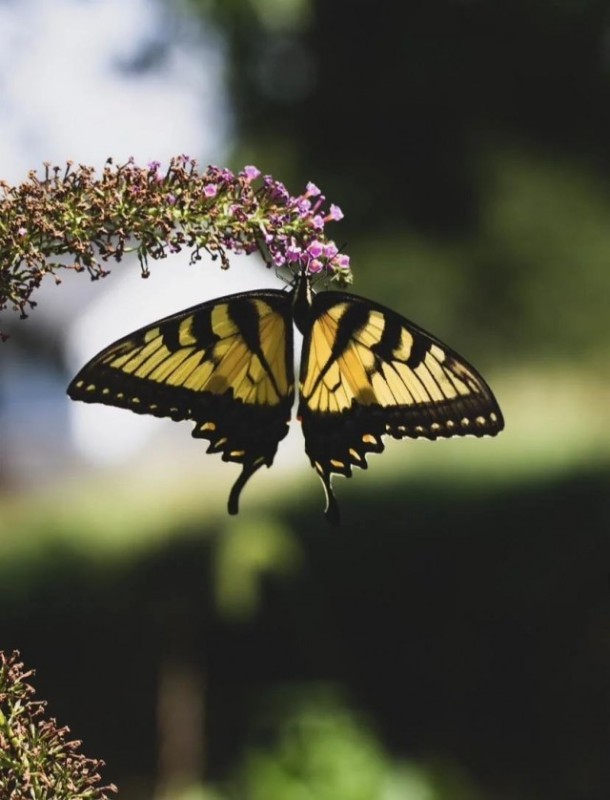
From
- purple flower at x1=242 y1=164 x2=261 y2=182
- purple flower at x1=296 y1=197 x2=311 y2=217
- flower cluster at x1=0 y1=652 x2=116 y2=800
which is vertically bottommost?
flower cluster at x1=0 y1=652 x2=116 y2=800

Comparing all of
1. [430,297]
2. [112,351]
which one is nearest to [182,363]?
[112,351]

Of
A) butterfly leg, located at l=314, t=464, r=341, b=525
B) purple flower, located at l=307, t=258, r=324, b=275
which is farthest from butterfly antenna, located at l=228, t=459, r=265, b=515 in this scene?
purple flower, located at l=307, t=258, r=324, b=275

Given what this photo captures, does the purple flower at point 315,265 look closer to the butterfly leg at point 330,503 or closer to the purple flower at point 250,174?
the purple flower at point 250,174

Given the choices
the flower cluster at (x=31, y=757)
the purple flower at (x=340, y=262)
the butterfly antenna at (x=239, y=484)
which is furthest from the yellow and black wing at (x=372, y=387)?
the flower cluster at (x=31, y=757)

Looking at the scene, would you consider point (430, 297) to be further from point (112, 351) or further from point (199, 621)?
point (112, 351)

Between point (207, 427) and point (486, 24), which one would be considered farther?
point (486, 24)

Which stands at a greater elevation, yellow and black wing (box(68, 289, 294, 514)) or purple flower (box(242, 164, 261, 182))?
purple flower (box(242, 164, 261, 182))

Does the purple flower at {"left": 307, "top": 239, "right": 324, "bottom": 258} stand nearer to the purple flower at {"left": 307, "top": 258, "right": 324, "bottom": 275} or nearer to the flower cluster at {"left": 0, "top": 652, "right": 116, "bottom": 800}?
the purple flower at {"left": 307, "top": 258, "right": 324, "bottom": 275}

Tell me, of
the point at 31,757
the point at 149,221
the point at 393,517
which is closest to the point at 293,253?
the point at 149,221
